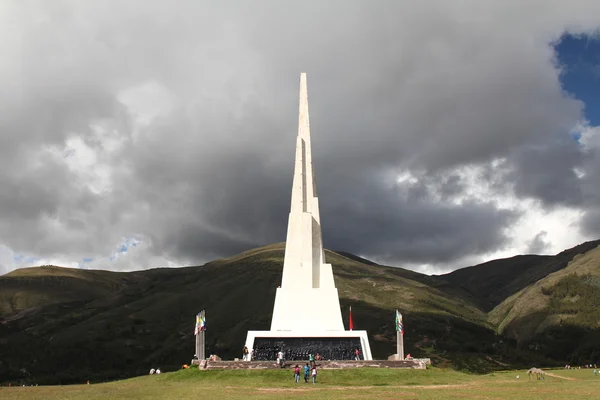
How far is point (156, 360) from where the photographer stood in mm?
108375

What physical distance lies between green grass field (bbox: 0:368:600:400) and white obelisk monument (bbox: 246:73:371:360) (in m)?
6.15

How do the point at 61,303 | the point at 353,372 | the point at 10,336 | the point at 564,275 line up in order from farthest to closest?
1. the point at 61,303
2. the point at 564,275
3. the point at 10,336
4. the point at 353,372

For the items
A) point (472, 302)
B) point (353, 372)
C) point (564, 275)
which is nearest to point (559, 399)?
point (353, 372)

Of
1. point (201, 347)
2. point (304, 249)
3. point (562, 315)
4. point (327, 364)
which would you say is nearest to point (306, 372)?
point (327, 364)

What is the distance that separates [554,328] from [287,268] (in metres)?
92.9

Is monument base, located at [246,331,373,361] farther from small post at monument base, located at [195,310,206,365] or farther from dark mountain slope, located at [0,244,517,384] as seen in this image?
dark mountain slope, located at [0,244,517,384]

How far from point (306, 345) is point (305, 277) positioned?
17.9ft

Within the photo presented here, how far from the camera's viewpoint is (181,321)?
134 meters

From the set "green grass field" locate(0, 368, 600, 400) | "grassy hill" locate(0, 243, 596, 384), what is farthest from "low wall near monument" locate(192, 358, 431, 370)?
"grassy hill" locate(0, 243, 596, 384)

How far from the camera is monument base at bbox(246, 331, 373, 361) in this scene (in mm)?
37969

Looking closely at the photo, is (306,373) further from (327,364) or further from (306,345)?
(306,345)

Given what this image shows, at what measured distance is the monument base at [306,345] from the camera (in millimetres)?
37969

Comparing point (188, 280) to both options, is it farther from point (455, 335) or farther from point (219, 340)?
point (455, 335)

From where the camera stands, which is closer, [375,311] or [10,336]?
[375,311]
